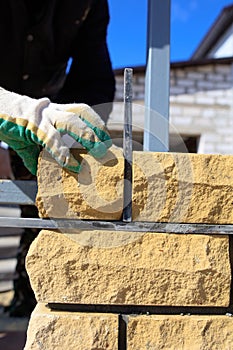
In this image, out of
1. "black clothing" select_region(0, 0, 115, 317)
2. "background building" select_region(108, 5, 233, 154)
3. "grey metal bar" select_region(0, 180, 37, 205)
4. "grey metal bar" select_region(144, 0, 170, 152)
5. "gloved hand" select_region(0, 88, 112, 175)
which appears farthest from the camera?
"background building" select_region(108, 5, 233, 154)

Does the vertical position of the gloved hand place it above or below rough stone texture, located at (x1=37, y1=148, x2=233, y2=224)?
above

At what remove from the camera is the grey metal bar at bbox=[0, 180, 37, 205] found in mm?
1229

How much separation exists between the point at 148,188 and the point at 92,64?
1.86m

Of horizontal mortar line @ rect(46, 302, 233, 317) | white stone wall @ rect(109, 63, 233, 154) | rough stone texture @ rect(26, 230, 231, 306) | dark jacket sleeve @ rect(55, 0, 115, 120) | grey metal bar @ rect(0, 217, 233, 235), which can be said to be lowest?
horizontal mortar line @ rect(46, 302, 233, 317)

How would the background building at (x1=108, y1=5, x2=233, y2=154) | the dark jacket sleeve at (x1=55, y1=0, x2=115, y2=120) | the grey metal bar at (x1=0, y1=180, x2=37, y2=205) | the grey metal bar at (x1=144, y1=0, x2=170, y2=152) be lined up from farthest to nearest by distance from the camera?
the background building at (x1=108, y1=5, x2=233, y2=154) → the dark jacket sleeve at (x1=55, y1=0, x2=115, y2=120) → the grey metal bar at (x1=144, y1=0, x2=170, y2=152) → the grey metal bar at (x1=0, y1=180, x2=37, y2=205)

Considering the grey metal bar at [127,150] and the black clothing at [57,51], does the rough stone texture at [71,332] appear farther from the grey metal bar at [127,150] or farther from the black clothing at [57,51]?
the black clothing at [57,51]

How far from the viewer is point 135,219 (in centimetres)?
110

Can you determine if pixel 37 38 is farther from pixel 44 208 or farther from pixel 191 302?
pixel 191 302

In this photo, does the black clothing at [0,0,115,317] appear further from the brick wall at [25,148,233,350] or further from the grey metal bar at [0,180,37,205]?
the brick wall at [25,148,233,350]

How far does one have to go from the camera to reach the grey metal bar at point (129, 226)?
1092 millimetres

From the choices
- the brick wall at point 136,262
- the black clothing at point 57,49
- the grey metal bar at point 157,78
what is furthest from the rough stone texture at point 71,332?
the black clothing at point 57,49

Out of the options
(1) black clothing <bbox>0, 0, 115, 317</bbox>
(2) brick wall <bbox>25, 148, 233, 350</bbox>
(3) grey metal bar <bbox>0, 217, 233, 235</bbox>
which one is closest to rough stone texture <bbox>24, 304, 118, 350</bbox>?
(2) brick wall <bbox>25, 148, 233, 350</bbox>

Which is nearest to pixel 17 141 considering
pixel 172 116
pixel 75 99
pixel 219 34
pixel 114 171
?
pixel 114 171

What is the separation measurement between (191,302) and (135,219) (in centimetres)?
24
